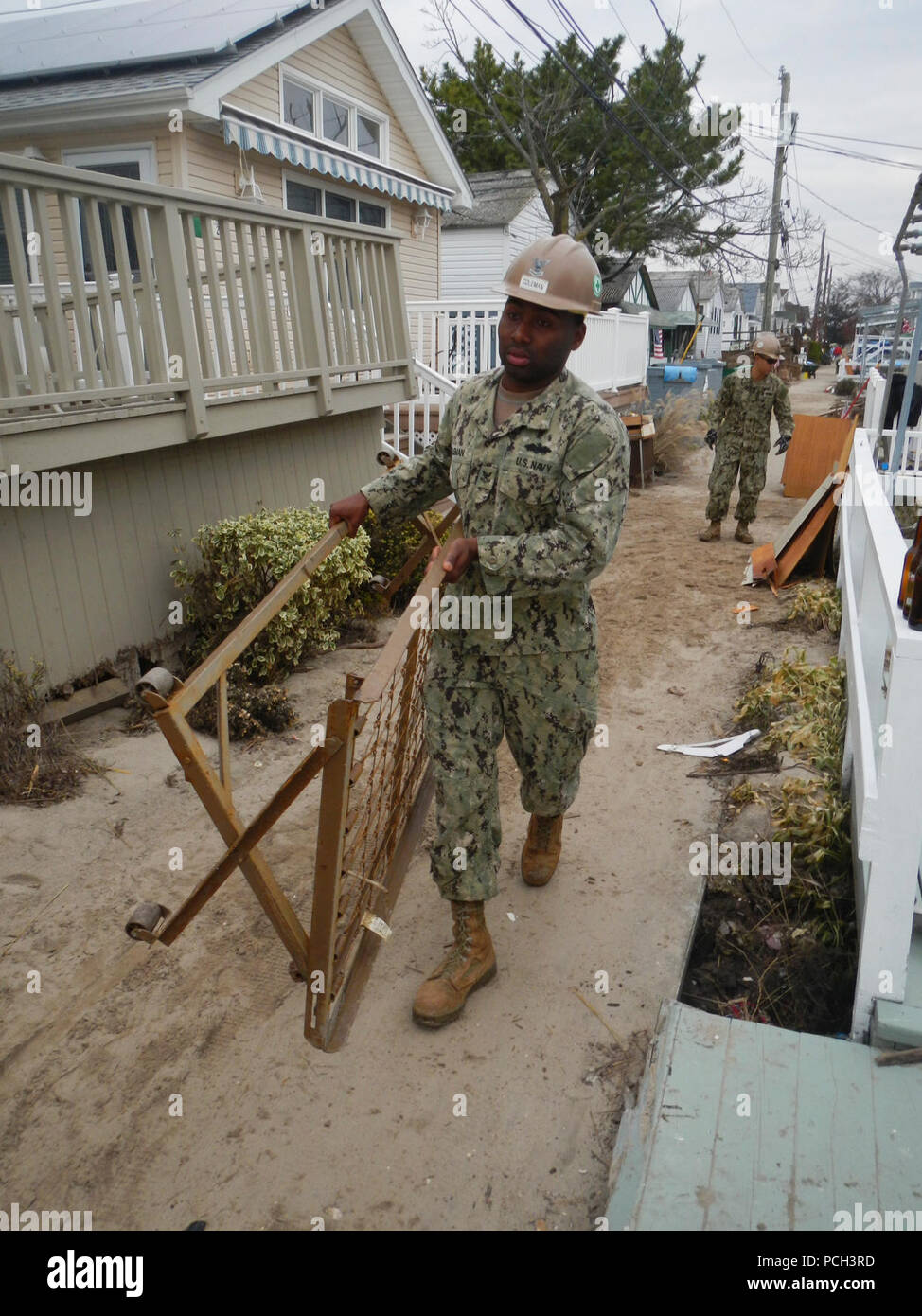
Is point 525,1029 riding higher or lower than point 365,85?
lower

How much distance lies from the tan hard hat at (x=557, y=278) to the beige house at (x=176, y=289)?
2.44 meters

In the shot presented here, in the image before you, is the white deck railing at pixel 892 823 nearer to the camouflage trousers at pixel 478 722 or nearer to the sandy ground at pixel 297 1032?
the sandy ground at pixel 297 1032

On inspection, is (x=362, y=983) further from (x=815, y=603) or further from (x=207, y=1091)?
(x=815, y=603)

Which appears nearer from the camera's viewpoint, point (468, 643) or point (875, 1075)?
point (875, 1075)

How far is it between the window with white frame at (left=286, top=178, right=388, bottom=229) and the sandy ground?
8.01 meters

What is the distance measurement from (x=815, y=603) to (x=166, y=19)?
959cm

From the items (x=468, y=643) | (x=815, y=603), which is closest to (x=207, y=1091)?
(x=468, y=643)

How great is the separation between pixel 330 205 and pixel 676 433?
557 cm

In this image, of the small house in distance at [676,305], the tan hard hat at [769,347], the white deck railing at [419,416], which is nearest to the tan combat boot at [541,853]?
the white deck railing at [419,416]

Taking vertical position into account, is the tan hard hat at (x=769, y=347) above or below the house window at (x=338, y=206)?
below

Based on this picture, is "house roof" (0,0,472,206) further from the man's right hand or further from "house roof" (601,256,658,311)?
"house roof" (601,256,658,311)

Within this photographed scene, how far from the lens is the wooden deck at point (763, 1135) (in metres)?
1.76

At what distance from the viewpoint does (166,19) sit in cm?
1018

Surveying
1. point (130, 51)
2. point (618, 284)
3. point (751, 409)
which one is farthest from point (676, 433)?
point (618, 284)
